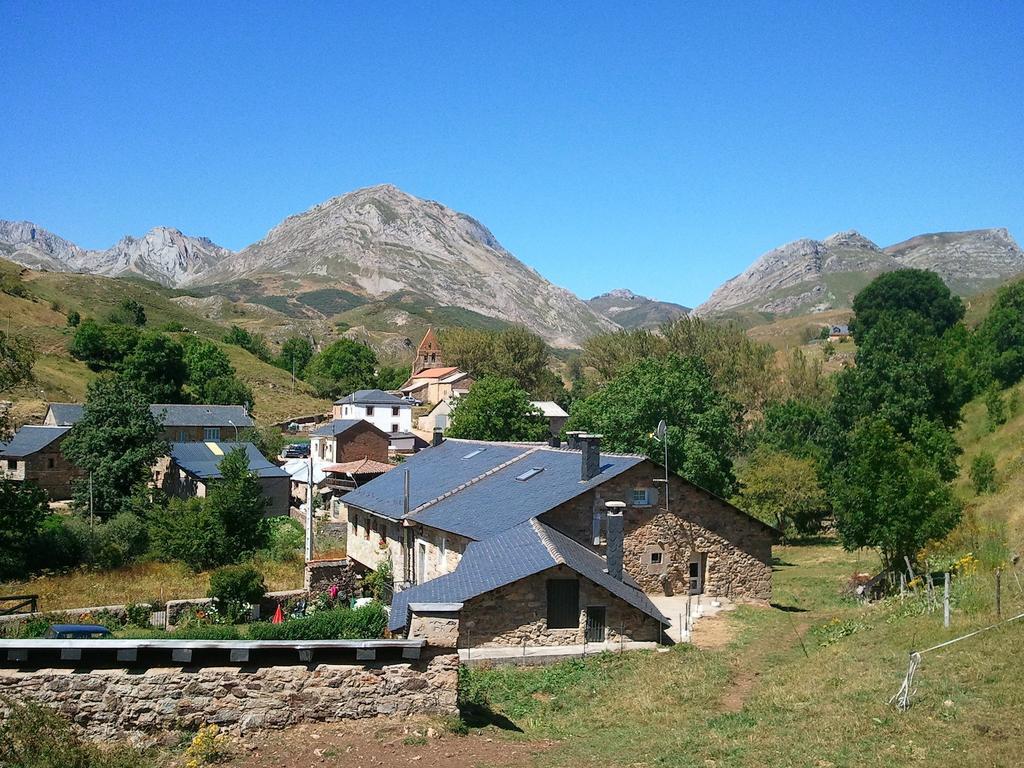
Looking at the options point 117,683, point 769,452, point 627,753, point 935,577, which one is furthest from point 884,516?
point 769,452

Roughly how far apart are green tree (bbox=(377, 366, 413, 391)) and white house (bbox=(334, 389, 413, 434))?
98.3ft

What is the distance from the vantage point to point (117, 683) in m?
10.8

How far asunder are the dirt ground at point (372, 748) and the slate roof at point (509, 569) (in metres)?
6.06

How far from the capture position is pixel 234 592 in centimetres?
2825

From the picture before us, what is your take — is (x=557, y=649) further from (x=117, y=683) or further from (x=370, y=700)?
(x=117, y=683)

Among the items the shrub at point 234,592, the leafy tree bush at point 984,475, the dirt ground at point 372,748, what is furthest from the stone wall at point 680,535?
the leafy tree bush at point 984,475

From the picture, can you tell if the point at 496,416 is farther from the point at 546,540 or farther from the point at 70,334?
the point at 70,334

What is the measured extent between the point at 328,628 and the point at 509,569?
278 inches

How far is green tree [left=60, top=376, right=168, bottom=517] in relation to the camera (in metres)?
45.8

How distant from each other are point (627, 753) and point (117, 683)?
21.4 ft

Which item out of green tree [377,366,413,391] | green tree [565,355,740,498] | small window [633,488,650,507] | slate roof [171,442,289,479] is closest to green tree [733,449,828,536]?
green tree [565,355,740,498]

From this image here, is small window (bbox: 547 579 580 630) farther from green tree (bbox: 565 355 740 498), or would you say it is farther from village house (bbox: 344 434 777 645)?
green tree (bbox: 565 355 740 498)

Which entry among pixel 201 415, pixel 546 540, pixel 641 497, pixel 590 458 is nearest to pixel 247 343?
pixel 201 415

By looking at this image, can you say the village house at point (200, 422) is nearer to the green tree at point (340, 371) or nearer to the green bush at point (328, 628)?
the green tree at point (340, 371)
